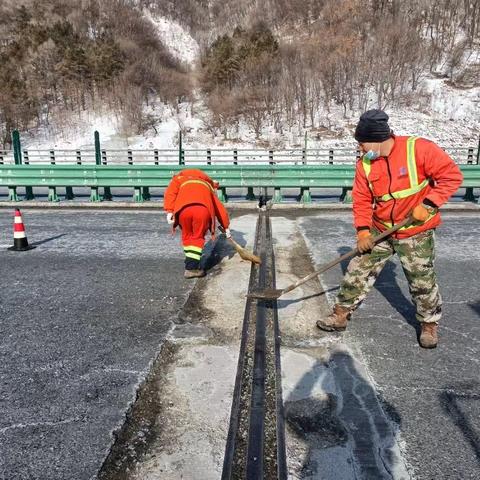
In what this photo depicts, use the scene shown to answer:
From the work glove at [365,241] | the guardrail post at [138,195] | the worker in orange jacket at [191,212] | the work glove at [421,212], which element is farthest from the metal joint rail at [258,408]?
the guardrail post at [138,195]

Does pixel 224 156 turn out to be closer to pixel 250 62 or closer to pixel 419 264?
pixel 419 264

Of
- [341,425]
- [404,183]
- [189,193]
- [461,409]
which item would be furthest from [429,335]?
[189,193]

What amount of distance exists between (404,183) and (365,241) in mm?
530

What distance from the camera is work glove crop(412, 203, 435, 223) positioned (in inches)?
129

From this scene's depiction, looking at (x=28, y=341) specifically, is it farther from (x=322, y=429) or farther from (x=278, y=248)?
(x=278, y=248)

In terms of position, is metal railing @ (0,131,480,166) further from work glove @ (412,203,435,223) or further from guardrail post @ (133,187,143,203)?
work glove @ (412,203,435,223)

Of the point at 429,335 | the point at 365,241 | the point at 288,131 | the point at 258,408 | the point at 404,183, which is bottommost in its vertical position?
the point at 258,408

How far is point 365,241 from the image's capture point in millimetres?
3553

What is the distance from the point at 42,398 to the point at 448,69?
30511 millimetres

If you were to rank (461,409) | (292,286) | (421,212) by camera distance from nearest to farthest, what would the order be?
1. (461,409)
2. (421,212)
3. (292,286)

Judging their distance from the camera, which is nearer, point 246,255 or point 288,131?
point 246,255

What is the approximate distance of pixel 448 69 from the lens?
90.0ft

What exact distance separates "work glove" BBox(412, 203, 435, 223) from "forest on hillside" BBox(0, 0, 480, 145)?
22.8 metres

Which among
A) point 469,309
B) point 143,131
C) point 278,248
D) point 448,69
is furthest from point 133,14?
point 469,309
